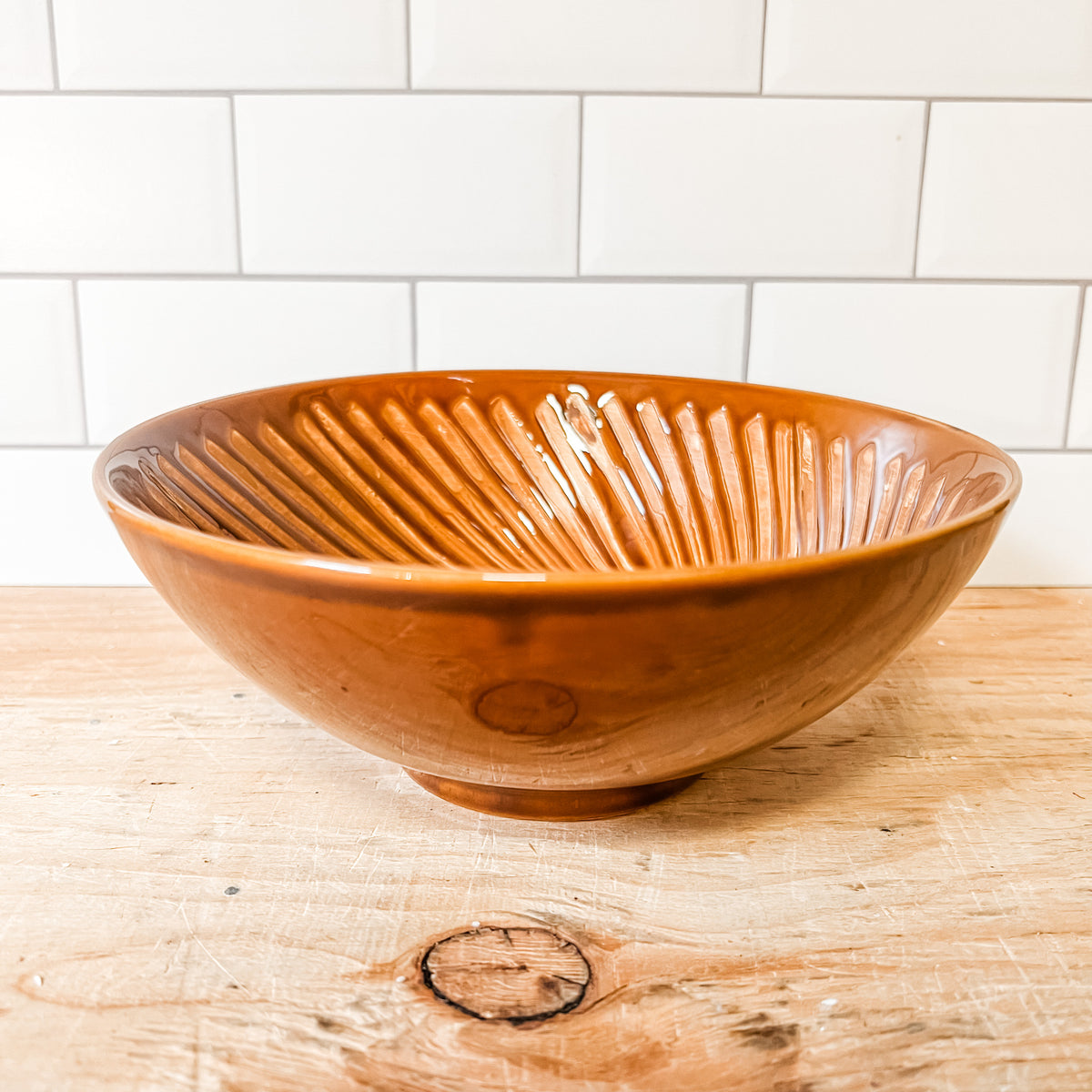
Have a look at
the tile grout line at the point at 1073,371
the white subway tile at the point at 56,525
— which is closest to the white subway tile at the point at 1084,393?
the tile grout line at the point at 1073,371

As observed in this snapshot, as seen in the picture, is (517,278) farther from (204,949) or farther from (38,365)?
(204,949)

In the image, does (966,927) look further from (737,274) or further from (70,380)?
(70,380)

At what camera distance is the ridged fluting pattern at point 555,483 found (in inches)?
22.1

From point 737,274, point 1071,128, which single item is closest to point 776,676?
point 737,274

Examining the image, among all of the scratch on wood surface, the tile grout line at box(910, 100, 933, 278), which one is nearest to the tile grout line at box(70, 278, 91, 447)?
the scratch on wood surface

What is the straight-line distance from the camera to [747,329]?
0.72 metres

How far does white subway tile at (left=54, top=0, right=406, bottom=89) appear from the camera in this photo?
2.16 feet

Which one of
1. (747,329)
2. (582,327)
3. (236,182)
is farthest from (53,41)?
(747,329)

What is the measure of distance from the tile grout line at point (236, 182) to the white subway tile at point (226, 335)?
0.07ft

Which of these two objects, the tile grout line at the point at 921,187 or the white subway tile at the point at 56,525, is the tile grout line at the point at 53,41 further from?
the tile grout line at the point at 921,187

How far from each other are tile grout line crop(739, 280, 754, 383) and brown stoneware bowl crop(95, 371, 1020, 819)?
0.38ft

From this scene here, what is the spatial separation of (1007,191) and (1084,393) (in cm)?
15

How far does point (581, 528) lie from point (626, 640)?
0.33 m

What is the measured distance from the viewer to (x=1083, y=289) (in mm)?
718
